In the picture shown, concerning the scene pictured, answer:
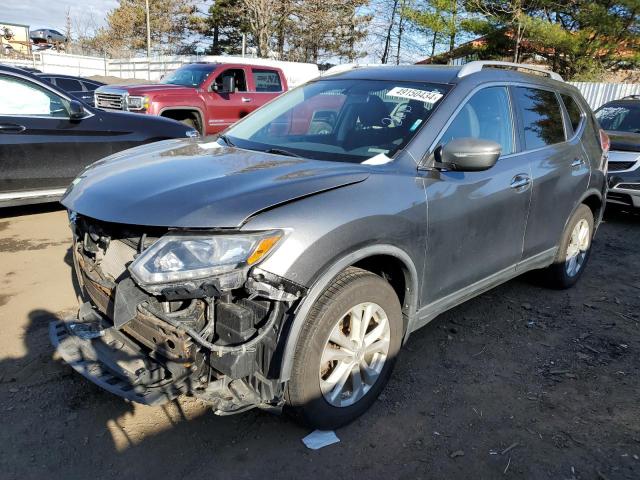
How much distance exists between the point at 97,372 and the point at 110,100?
8929 mm

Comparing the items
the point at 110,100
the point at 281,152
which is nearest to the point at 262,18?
the point at 110,100

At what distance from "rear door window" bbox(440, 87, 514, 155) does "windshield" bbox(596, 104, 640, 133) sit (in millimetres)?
6260

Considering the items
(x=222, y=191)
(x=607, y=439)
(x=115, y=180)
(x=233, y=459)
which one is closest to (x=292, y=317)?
(x=222, y=191)

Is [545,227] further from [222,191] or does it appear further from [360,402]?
[222,191]

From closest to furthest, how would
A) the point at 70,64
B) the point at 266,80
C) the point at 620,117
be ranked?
the point at 620,117, the point at 266,80, the point at 70,64

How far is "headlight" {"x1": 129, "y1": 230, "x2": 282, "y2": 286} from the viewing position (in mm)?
2117

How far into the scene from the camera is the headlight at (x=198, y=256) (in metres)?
2.12

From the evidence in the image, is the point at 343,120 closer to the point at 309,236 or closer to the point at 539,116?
the point at 309,236

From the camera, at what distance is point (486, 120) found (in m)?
3.42

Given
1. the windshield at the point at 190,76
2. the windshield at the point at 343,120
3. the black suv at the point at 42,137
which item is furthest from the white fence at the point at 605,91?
the windshield at the point at 343,120

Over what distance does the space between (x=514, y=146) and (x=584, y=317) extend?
5.50ft

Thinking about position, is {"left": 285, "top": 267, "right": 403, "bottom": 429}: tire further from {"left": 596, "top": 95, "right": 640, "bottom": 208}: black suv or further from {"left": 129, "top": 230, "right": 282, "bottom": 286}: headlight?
{"left": 596, "top": 95, "right": 640, "bottom": 208}: black suv

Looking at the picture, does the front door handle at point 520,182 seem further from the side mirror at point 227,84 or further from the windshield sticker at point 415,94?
the side mirror at point 227,84

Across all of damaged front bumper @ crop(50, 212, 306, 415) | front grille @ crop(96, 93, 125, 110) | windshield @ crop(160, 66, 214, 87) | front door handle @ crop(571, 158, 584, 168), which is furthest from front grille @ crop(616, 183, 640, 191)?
front grille @ crop(96, 93, 125, 110)
